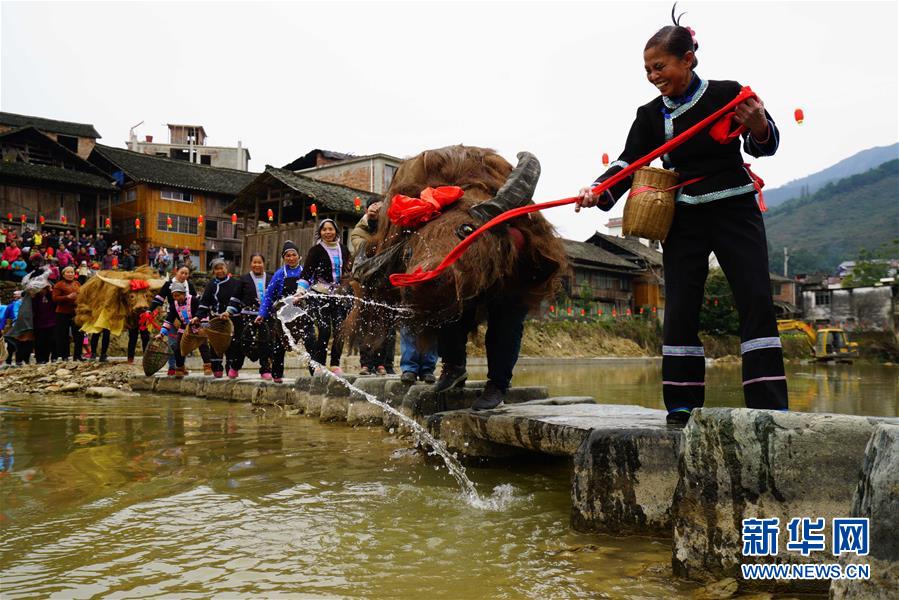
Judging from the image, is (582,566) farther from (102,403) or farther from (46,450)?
(102,403)

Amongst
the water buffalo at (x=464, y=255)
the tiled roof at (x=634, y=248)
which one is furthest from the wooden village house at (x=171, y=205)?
the water buffalo at (x=464, y=255)

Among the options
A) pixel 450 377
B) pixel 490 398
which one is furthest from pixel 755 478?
pixel 450 377

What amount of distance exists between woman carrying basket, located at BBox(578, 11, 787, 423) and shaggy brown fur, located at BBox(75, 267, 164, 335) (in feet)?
36.6

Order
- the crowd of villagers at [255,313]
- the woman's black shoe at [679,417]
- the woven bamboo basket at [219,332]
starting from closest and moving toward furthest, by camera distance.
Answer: the woman's black shoe at [679,417] < the crowd of villagers at [255,313] < the woven bamboo basket at [219,332]

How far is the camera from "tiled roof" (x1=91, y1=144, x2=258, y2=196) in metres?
34.7

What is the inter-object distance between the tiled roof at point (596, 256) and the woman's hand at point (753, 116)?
39375mm

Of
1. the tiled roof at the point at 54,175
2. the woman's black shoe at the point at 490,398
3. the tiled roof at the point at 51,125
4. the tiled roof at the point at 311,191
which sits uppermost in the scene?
the tiled roof at the point at 51,125

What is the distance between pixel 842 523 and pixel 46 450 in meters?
5.04

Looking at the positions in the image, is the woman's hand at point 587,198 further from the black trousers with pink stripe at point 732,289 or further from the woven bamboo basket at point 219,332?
the woven bamboo basket at point 219,332

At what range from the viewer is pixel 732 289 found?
10.1 ft

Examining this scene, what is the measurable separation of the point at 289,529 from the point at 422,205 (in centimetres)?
189

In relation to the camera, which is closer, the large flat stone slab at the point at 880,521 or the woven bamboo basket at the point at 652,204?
the large flat stone slab at the point at 880,521

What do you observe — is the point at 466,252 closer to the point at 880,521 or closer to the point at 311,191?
the point at 880,521

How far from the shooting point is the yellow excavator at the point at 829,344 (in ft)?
111
